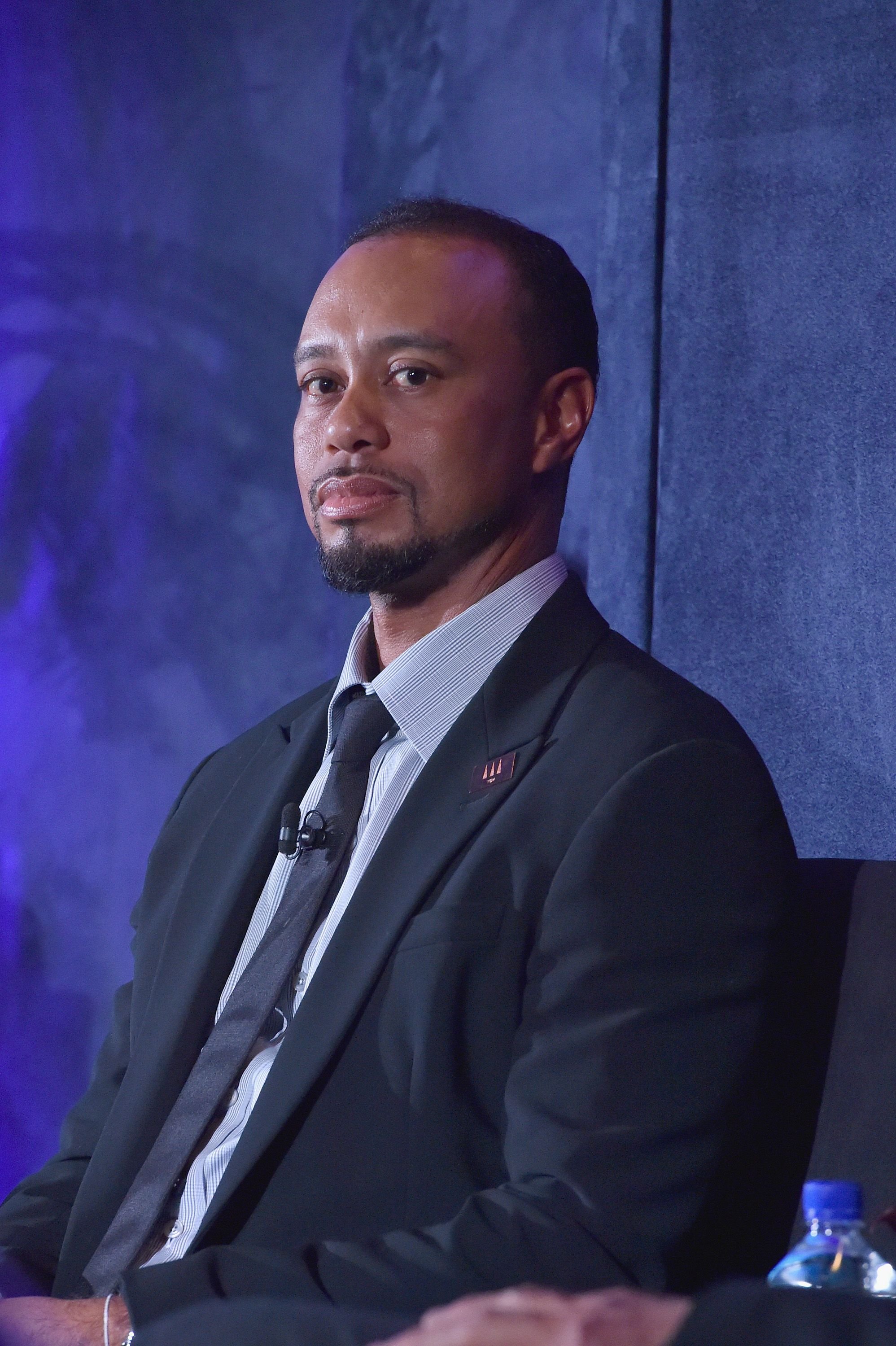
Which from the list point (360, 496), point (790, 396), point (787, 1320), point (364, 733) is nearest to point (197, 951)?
point (364, 733)

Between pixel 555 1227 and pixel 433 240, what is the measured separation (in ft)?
3.64

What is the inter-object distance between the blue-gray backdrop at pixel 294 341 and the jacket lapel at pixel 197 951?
1.94 ft

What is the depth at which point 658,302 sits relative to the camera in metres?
2.12

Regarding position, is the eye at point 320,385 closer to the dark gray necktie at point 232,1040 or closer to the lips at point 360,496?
the lips at point 360,496

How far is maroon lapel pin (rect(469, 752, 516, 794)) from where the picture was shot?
1463mm

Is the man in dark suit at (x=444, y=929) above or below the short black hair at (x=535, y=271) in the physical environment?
below

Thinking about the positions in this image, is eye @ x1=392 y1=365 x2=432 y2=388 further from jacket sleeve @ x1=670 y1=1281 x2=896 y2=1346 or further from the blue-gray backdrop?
jacket sleeve @ x1=670 y1=1281 x2=896 y2=1346

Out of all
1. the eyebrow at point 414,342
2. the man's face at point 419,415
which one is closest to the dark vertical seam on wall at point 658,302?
the man's face at point 419,415

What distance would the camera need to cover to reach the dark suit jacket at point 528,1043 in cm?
121

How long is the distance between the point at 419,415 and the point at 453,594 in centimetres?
21

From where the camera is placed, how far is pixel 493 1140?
52.6 inches

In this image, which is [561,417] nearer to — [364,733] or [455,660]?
[455,660]

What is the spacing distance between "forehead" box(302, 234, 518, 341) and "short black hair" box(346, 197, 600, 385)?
0.02m

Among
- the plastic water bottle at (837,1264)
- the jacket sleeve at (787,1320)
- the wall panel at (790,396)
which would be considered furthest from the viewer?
the wall panel at (790,396)
